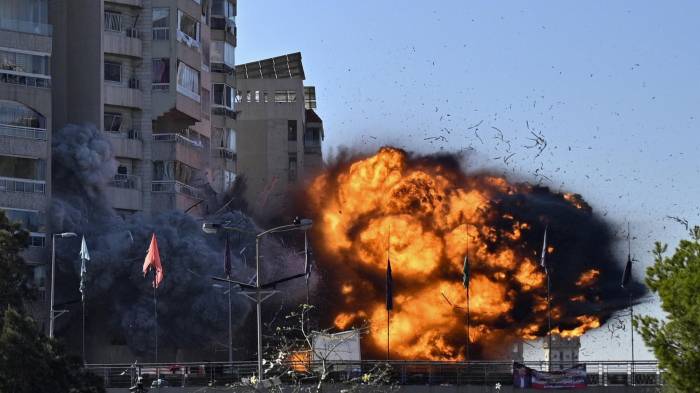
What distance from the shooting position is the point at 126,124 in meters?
173

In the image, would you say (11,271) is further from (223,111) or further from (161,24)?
(223,111)

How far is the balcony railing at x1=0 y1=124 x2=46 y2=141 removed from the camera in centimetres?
15688

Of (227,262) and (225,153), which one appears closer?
(227,262)

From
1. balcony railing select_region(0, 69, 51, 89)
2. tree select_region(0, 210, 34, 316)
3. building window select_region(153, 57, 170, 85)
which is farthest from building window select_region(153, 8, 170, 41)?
tree select_region(0, 210, 34, 316)

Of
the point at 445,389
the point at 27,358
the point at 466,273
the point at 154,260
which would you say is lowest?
the point at 445,389

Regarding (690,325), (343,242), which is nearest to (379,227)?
(343,242)

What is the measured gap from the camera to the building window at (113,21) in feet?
563

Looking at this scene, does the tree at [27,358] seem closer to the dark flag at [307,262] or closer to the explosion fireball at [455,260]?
the dark flag at [307,262]

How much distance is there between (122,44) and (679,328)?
8615 centimetres

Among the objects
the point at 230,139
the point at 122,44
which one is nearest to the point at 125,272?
the point at 122,44

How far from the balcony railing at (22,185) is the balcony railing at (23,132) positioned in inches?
114

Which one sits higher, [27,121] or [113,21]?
[113,21]

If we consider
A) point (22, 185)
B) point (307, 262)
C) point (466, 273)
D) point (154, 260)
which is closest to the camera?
point (154, 260)

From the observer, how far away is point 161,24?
174125mm
